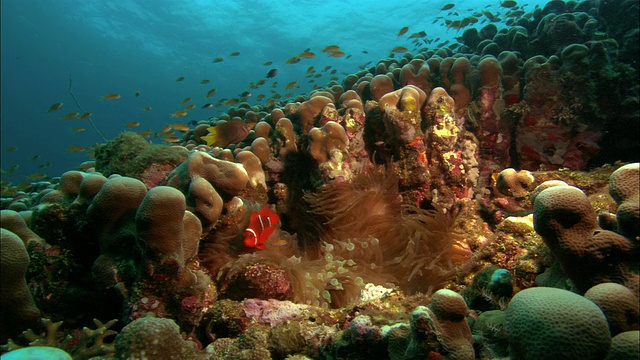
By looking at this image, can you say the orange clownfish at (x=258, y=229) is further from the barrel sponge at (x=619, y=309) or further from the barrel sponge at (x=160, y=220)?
the barrel sponge at (x=619, y=309)

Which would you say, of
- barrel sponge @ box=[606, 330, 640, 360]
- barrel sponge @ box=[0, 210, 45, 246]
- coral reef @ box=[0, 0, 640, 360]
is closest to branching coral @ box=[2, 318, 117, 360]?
coral reef @ box=[0, 0, 640, 360]

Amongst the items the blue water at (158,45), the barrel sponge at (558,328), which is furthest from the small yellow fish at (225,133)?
the blue water at (158,45)

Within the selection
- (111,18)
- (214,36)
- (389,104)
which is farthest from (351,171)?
→ (111,18)

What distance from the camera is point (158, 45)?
178ft

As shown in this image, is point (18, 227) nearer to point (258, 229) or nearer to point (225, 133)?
point (258, 229)

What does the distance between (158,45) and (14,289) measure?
6258 cm

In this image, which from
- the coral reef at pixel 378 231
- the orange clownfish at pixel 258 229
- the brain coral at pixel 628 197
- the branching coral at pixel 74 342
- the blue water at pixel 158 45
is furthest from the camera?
the blue water at pixel 158 45

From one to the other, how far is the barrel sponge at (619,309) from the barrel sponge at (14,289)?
3.74 m

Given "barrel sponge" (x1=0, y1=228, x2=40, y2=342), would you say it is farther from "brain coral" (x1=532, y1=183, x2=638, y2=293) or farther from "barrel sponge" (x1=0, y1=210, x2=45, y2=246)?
"brain coral" (x1=532, y1=183, x2=638, y2=293)

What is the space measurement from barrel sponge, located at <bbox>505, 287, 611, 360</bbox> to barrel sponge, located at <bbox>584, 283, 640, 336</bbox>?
0.17 meters

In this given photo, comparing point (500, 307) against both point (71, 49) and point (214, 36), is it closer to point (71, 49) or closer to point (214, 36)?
point (214, 36)

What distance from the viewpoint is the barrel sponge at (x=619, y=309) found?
139cm

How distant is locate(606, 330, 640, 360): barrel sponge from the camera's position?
4.00 feet

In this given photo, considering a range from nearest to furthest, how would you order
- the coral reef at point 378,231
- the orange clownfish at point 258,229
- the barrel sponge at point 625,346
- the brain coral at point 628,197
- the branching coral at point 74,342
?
the barrel sponge at point 625,346
the brain coral at point 628,197
the coral reef at point 378,231
the branching coral at point 74,342
the orange clownfish at point 258,229
